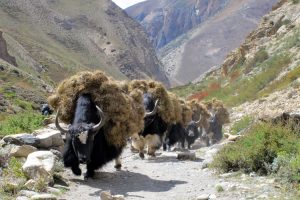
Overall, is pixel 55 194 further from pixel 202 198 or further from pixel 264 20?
pixel 264 20

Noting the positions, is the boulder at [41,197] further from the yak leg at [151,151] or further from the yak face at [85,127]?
the yak leg at [151,151]

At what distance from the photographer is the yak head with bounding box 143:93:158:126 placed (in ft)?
53.5

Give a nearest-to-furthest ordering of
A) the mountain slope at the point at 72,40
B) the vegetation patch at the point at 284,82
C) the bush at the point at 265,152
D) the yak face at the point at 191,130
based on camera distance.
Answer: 1. the bush at the point at 265,152
2. the yak face at the point at 191,130
3. the vegetation patch at the point at 284,82
4. the mountain slope at the point at 72,40

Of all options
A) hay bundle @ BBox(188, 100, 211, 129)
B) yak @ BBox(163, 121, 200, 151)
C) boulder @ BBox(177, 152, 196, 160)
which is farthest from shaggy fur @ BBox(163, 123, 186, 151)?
hay bundle @ BBox(188, 100, 211, 129)

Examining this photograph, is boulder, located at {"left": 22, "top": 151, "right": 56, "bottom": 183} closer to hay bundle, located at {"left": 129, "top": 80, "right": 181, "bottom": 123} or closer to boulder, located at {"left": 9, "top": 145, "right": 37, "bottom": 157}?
boulder, located at {"left": 9, "top": 145, "right": 37, "bottom": 157}

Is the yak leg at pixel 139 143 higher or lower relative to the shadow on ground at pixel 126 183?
higher

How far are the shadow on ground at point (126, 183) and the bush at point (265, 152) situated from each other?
46.1 inches

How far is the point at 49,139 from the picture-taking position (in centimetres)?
1273

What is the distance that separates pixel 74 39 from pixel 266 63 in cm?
11318

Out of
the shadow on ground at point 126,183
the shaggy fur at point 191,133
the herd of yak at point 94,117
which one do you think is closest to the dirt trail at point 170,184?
the shadow on ground at point 126,183

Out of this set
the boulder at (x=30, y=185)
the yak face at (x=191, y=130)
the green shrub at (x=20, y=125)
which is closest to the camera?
the boulder at (x=30, y=185)

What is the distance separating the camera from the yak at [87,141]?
10891 millimetres

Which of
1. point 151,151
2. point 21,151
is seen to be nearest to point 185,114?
point 151,151

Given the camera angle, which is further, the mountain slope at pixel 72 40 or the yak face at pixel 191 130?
the mountain slope at pixel 72 40
